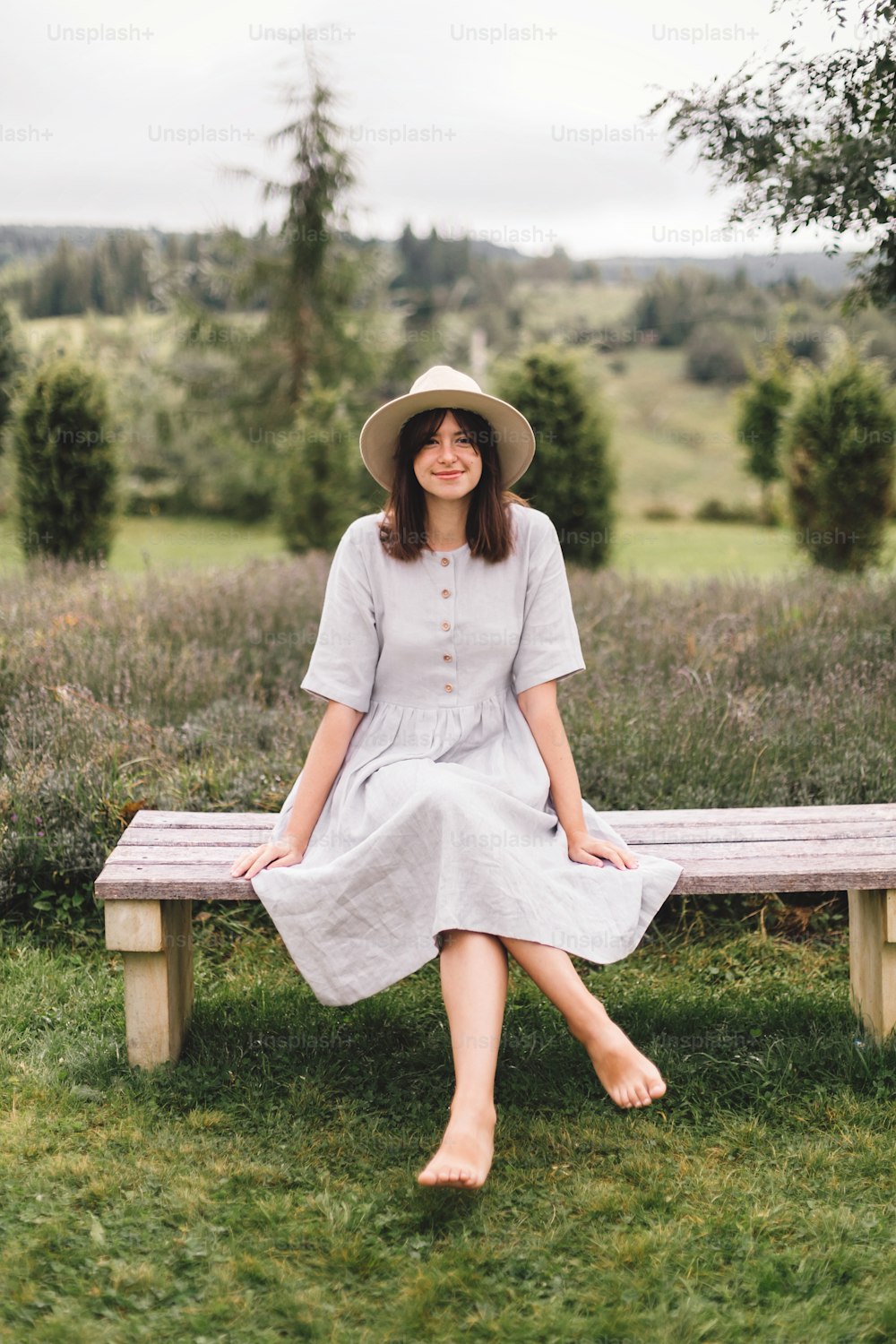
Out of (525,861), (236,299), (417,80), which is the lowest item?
(525,861)

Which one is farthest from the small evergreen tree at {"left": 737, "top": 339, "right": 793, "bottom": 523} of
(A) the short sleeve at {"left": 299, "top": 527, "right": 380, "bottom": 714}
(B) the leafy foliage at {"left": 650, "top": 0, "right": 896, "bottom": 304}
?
(A) the short sleeve at {"left": 299, "top": 527, "right": 380, "bottom": 714}

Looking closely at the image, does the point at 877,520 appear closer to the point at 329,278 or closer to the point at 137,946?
the point at 329,278

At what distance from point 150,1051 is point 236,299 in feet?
49.3

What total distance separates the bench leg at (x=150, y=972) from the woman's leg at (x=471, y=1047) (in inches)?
26.9

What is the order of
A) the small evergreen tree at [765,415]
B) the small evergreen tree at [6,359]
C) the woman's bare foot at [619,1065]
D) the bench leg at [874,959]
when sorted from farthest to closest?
1. the small evergreen tree at [765,415]
2. the small evergreen tree at [6,359]
3. the bench leg at [874,959]
4. the woman's bare foot at [619,1065]

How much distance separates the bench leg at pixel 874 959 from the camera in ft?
9.21

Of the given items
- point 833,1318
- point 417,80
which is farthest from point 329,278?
point 833,1318

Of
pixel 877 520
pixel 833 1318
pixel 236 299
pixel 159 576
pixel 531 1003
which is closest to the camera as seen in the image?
pixel 833 1318

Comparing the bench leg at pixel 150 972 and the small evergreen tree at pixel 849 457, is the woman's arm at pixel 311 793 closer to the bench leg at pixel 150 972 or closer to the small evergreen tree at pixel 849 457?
the bench leg at pixel 150 972

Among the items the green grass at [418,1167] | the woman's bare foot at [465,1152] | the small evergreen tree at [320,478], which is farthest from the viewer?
the small evergreen tree at [320,478]

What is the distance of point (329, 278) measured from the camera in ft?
53.7

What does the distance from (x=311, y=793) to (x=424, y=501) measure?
2.69ft

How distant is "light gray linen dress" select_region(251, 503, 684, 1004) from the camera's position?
2.59 metres

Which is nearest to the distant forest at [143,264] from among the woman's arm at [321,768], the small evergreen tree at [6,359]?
the small evergreen tree at [6,359]
